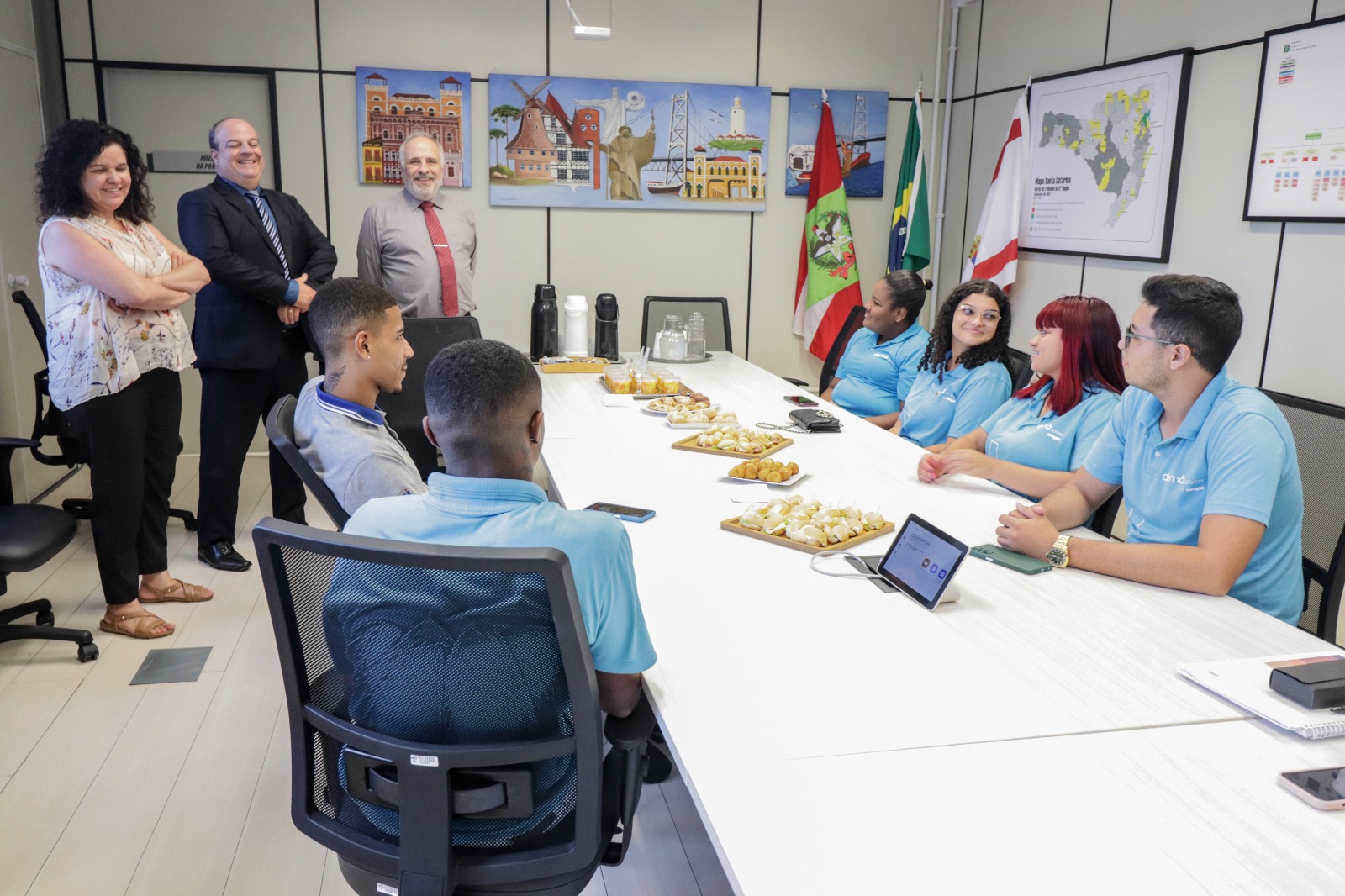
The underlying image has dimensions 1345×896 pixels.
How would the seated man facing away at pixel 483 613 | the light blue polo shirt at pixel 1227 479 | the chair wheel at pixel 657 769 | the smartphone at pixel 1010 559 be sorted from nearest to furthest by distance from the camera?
the seated man facing away at pixel 483 613 → the light blue polo shirt at pixel 1227 479 → the smartphone at pixel 1010 559 → the chair wheel at pixel 657 769

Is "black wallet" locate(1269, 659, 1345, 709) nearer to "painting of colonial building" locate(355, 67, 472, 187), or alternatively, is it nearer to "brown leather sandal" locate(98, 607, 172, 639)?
"brown leather sandal" locate(98, 607, 172, 639)

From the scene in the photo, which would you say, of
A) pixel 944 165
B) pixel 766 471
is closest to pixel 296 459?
pixel 766 471

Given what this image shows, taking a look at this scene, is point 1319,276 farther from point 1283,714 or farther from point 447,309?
point 447,309

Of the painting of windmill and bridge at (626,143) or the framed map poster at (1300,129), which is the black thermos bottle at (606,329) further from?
the framed map poster at (1300,129)

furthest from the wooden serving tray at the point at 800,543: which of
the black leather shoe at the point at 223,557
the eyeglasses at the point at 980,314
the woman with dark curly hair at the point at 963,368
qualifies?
the black leather shoe at the point at 223,557

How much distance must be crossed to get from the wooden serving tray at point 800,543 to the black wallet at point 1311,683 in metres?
0.82

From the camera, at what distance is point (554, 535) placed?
131 centimetres

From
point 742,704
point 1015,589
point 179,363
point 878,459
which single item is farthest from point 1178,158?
point 179,363

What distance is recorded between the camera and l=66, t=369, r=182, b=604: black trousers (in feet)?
9.85

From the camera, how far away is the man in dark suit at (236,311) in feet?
11.8

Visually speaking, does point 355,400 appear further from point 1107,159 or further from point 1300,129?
point 1107,159

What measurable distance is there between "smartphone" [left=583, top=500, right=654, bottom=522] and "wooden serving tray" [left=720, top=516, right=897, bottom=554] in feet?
0.58

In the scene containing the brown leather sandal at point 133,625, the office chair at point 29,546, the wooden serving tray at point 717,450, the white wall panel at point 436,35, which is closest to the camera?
the office chair at point 29,546

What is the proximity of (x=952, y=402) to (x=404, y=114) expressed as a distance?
3.35 metres
